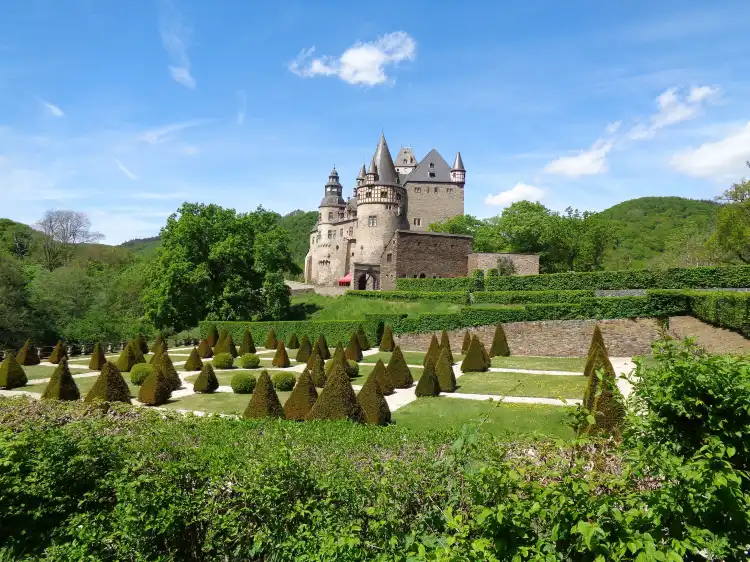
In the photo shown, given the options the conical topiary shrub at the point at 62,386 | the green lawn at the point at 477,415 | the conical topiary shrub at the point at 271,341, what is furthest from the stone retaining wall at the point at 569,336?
the conical topiary shrub at the point at 62,386

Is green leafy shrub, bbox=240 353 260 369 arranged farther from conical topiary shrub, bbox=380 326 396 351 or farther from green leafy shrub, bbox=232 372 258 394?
conical topiary shrub, bbox=380 326 396 351

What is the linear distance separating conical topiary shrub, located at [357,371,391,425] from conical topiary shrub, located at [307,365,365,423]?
78 cm

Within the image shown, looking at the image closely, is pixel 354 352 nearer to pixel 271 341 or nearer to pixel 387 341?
pixel 387 341

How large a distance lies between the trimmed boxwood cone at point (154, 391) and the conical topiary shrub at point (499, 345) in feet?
56.2

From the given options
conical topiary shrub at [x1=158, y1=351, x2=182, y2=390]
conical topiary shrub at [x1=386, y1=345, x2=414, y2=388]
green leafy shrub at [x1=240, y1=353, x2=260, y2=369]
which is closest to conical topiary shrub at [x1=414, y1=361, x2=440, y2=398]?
conical topiary shrub at [x1=386, y1=345, x2=414, y2=388]

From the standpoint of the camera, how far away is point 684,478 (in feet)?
13.1

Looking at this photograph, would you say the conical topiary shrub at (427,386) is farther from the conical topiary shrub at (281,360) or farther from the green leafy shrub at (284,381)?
the conical topiary shrub at (281,360)

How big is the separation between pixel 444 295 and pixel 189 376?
20.9 meters

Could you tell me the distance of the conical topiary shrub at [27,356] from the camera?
26.3m

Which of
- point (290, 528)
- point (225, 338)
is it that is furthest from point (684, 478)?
point (225, 338)

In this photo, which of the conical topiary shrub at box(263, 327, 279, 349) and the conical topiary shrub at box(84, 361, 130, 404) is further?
the conical topiary shrub at box(263, 327, 279, 349)

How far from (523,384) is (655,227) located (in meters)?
73.9

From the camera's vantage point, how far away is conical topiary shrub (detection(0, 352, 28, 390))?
65.1 ft

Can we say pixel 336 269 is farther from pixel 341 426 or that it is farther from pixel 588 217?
pixel 341 426
